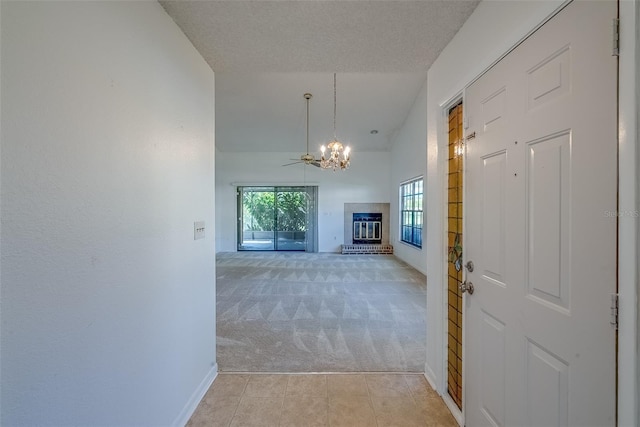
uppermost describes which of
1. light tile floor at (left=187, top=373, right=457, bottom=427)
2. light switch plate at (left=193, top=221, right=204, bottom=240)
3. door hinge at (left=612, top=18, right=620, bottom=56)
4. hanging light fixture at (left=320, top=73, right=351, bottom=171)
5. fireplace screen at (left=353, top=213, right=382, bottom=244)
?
hanging light fixture at (left=320, top=73, right=351, bottom=171)

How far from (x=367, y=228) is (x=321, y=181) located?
201 centimetres

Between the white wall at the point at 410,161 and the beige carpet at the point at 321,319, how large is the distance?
0.50 m

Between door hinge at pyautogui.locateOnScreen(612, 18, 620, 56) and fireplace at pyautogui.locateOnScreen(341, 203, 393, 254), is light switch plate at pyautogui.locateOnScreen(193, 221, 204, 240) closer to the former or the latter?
door hinge at pyautogui.locateOnScreen(612, 18, 620, 56)

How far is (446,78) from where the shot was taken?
177 cm

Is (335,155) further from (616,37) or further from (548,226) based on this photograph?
(616,37)

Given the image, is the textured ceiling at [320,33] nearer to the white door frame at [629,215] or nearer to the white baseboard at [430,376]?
the white door frame at [629,215]

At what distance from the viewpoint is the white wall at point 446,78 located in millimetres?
1142

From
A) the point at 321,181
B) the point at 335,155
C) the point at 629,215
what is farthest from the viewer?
the point at 321,181

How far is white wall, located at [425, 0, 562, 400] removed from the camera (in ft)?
3.75

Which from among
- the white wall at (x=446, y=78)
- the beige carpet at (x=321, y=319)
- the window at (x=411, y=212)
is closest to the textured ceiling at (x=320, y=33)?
the white wall at (x=446, y=78)

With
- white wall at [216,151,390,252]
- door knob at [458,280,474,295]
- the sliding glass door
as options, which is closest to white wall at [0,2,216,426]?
door knob at [458,280,474,295]

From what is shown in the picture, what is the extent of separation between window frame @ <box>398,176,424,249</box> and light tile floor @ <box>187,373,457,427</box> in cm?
402

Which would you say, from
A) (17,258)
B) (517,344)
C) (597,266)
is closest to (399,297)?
(517,344)

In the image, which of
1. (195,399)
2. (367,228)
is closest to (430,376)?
(195,399)
